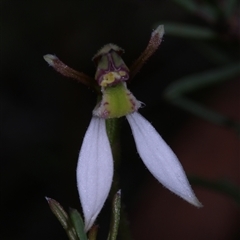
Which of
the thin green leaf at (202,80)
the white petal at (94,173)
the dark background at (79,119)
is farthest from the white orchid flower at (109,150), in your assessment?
the dark background at (79,119)

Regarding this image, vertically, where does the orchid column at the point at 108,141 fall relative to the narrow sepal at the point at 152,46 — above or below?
below

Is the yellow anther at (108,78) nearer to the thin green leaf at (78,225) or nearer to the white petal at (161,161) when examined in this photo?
the white petal at (161,161)

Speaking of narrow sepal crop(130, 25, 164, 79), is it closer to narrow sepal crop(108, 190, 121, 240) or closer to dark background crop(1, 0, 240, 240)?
narrow sepal crop(108, 190, 121, 240)

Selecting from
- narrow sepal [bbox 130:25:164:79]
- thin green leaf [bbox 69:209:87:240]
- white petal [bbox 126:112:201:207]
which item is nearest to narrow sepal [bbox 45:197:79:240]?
thin green leaf [bbox 69:209:87:240]

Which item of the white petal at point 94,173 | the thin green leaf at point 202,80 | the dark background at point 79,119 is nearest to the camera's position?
the white petal at point 94,173

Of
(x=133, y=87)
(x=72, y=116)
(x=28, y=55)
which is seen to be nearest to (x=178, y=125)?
(x=133, y=87)

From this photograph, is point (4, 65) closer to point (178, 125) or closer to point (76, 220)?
point (178, 125)

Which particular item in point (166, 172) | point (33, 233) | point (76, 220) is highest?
point (166, 172)
